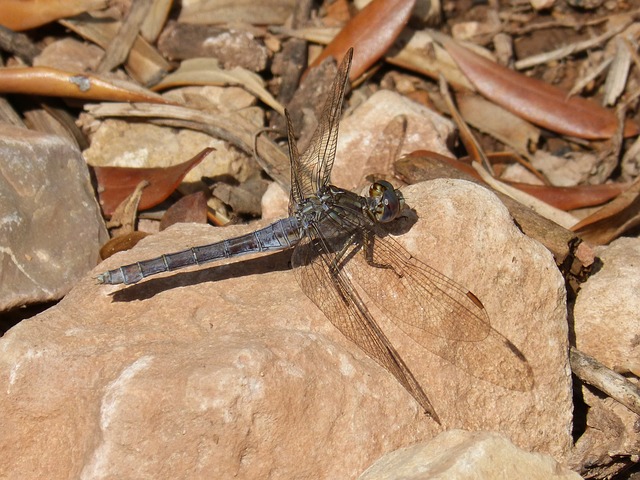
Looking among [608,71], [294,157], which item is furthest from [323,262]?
[608,71]

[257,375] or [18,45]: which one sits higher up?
[18,45]

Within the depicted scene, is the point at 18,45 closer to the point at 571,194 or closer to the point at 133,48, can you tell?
the point at 133,48

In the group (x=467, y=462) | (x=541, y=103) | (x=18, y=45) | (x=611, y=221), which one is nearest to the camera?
(x=467, y=462)

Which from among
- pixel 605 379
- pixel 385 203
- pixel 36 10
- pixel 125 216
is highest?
pixel 36 10

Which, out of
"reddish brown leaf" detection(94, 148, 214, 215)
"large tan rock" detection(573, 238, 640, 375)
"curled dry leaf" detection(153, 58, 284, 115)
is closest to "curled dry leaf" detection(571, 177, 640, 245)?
"large tan rock" detection(573, 238, 640, 375)

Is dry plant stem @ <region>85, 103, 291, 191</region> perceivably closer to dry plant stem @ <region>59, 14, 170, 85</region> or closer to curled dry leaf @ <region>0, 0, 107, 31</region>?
dry plant stem @ <region>59, 14, 170, 85</region>

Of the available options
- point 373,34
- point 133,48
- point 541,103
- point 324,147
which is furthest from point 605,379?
point 133,48

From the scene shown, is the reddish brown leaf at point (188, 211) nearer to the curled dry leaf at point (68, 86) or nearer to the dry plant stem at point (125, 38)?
the curled dry leaf at point (68, 86)
